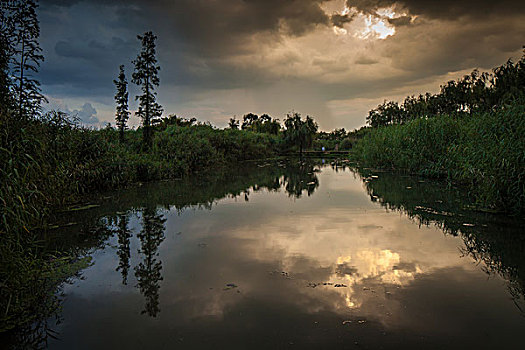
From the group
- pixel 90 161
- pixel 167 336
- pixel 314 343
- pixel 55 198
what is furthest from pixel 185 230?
pixel 90 161

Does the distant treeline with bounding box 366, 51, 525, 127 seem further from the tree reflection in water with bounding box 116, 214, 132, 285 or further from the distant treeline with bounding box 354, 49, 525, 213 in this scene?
the tree reflection in water with bounding box 116, 214, 132, 285

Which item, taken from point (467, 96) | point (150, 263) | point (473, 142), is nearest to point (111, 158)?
point (150, 263)

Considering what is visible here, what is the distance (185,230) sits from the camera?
20.4ft

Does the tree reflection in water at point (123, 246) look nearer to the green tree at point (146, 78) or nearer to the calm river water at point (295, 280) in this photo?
the calm river water at point (295, 280)

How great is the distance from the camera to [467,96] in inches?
938

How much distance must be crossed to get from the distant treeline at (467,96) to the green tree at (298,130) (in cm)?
871

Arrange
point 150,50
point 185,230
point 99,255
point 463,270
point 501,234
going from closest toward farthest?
1. point 463,270
2. point 99,255
3. point 501,234
4. point 185,230
5. point 150,50

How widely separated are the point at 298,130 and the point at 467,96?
1872cm

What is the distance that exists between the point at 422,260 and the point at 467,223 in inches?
99.0

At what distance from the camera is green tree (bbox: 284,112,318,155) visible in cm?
3903

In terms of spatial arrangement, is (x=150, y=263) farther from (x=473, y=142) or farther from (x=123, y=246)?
(x=473, y=142)

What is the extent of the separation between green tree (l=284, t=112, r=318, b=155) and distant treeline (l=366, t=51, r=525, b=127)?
8.71m

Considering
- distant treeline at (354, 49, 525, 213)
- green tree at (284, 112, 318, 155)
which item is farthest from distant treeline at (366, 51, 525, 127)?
green tree at (284, 112, 318, 155)

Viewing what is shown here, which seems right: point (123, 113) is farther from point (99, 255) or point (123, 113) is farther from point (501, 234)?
point (501, 234)
